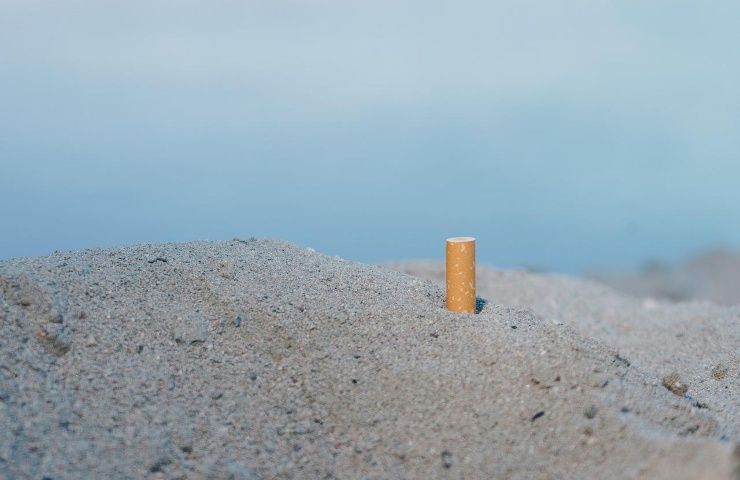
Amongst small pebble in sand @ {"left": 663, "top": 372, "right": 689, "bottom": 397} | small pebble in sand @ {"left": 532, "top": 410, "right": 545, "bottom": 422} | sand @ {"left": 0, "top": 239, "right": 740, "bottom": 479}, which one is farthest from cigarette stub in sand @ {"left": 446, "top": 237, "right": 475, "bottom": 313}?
small pebble in sand @ {"left": 663, "top": 372, "right": 689, "bottom": 397}

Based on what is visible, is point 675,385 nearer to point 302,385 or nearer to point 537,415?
point 537,415

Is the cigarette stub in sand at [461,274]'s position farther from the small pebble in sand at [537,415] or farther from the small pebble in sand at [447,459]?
the small pebble in sand at [447,459]

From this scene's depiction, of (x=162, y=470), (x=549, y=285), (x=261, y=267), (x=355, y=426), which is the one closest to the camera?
(x=162, y=470)

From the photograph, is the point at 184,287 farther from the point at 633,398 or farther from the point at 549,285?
the point at 549,285

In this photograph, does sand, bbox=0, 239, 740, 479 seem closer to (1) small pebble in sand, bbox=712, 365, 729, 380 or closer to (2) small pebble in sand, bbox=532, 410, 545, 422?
(2) small pebble in sand, bbox=532, 410, 545, 422

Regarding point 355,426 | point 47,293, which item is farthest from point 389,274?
point 47,293
